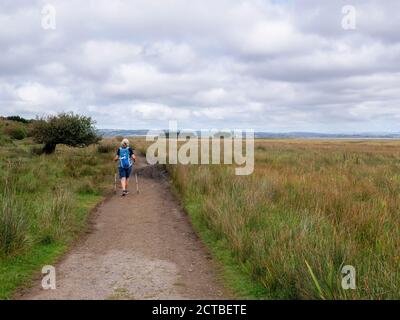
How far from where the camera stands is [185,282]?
6406 millimetres

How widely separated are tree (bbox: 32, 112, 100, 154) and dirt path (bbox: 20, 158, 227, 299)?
1852cm

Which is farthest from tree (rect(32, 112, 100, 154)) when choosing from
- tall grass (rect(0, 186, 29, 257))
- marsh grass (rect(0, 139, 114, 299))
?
tall grass (rect(0, 186, 29, 257))

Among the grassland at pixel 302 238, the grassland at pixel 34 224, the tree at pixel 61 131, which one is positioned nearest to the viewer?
the grassland at pixel 302 238

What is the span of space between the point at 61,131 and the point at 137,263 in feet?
76.2

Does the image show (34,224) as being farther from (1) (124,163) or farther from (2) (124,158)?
(2) (124,158)

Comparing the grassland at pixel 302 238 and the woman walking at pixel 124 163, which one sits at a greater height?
the woman walking at pixel 124 163

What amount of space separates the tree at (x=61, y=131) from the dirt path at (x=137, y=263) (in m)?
18.5

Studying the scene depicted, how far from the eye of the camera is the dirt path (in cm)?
592

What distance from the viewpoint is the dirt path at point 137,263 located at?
19.4 feet

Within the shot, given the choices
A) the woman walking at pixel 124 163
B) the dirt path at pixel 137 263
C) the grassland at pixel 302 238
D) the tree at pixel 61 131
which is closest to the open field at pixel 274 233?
the grassland at pixel 302 238

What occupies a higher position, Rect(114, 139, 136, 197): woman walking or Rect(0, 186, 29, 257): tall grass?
Rect(114, 139, 136, 197): woman walking

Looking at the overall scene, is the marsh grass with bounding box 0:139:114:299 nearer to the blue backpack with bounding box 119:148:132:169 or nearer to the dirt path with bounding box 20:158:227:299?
the dirt path with bounding box 20:158:227:299

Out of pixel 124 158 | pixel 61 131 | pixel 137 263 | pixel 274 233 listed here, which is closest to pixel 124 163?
pixel 124 158

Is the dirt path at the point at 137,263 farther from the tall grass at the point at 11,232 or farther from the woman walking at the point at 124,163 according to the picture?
the woman walking at the point at 124,163
